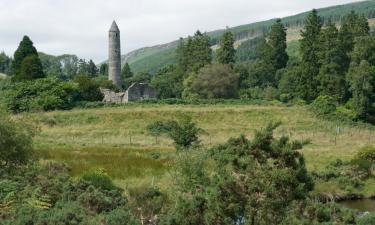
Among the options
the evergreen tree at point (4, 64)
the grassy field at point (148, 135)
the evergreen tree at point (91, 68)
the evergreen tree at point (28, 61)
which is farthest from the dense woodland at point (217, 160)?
the evergreen tree at point (4, 64)

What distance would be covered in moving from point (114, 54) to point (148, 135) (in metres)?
40.4

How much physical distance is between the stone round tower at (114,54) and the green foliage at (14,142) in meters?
62.9

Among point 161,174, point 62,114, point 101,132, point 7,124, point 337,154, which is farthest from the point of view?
point 62,114

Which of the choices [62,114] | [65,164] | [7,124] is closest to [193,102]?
[62,114]

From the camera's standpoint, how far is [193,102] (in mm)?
68688

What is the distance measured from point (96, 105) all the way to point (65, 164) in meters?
30.8

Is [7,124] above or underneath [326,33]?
underneath

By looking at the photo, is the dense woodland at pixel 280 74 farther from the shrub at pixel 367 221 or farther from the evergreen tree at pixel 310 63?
the shrub at pixel 367 221

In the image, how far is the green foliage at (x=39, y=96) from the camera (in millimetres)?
63844

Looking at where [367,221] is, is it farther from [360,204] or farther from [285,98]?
[285,98]

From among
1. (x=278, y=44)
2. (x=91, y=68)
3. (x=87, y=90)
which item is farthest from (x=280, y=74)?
(x=91, y=68)

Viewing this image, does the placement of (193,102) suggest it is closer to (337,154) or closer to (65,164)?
(337,154)

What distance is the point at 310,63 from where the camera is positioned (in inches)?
2776

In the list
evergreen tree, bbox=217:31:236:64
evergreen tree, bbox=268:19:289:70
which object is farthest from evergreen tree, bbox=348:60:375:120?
evergreen tree, bbox=217:31:236:64
